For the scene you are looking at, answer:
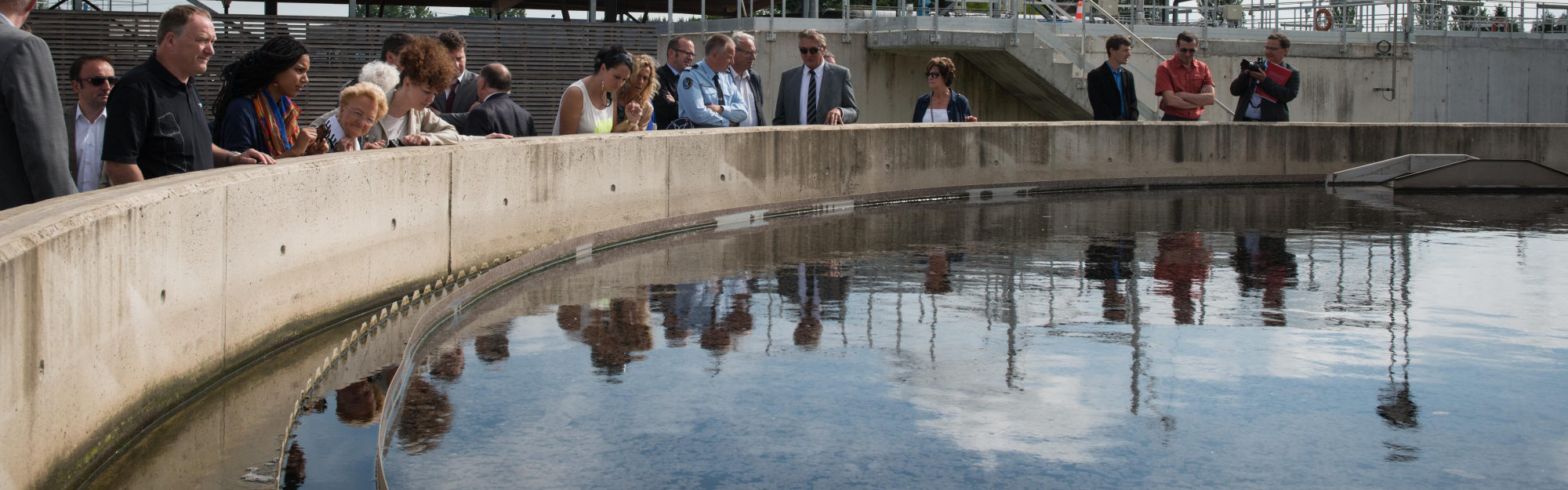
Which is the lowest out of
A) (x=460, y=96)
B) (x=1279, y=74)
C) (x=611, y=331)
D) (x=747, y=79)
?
(x=611, y=331)

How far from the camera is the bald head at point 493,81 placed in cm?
891

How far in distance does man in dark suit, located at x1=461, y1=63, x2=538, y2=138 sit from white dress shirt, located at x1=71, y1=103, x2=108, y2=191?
237 cm

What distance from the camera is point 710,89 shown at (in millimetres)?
11539

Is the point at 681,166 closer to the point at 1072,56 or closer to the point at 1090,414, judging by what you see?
the point at 1090,414

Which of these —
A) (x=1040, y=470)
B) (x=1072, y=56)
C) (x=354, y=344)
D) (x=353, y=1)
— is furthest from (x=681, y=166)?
(x=353, y=1)

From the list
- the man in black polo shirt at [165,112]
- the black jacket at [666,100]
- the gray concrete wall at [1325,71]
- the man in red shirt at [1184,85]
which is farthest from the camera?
the gray concrete wall at [1325,71]

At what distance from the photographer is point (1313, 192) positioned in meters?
15.9

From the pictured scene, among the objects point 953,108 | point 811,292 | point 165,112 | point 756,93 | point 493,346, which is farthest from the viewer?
point 953,108

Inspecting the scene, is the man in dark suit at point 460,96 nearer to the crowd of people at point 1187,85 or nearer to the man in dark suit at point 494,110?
the man in dark suit at point 494,110

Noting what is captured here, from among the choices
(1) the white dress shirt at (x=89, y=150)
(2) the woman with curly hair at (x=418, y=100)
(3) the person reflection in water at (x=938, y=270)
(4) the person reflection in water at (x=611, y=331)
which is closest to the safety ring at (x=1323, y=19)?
(3) the person reflection in water at (x=938, y=270)

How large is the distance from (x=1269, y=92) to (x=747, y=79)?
7198 mm

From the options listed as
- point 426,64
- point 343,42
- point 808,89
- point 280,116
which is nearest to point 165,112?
point 280,116

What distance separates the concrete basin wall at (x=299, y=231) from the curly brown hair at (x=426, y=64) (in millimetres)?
364

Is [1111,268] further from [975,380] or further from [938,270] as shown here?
[975,380]
